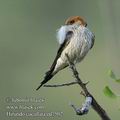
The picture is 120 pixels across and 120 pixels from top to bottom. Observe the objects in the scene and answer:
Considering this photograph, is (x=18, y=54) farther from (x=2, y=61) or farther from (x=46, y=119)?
(x=46, y=119)

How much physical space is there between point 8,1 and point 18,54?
5.34 ft

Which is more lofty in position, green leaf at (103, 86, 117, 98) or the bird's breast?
the bird's breast

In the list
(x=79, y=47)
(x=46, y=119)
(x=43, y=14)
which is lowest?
(x=46, y=119)

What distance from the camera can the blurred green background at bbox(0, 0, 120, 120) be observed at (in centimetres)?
446

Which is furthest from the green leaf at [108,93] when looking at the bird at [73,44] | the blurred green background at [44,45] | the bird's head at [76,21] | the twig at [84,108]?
the blurred green background at [44,45]

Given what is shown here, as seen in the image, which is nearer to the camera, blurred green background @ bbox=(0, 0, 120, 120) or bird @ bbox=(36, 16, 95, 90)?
bird @ bbox=(36, 16, 95, 90)

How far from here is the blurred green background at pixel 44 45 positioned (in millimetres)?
4457

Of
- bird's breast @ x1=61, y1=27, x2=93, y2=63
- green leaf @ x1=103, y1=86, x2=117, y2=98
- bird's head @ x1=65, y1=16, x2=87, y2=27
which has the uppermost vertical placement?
bird's head @ x1=65, y1=16, x2=87, y2=27

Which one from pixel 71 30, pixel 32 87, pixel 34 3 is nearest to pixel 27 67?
pixel 32 87

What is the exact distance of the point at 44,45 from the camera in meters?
6.65

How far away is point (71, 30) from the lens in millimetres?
3143

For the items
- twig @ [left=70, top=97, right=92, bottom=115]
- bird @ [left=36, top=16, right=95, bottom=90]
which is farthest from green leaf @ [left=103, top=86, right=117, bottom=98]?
bird @ [left=36, top=16, right=95, bottom=90]

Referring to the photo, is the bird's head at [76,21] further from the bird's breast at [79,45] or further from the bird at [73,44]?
the bird's breast at [79,45]

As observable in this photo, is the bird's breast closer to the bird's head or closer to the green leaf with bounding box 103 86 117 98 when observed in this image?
the bird's head
